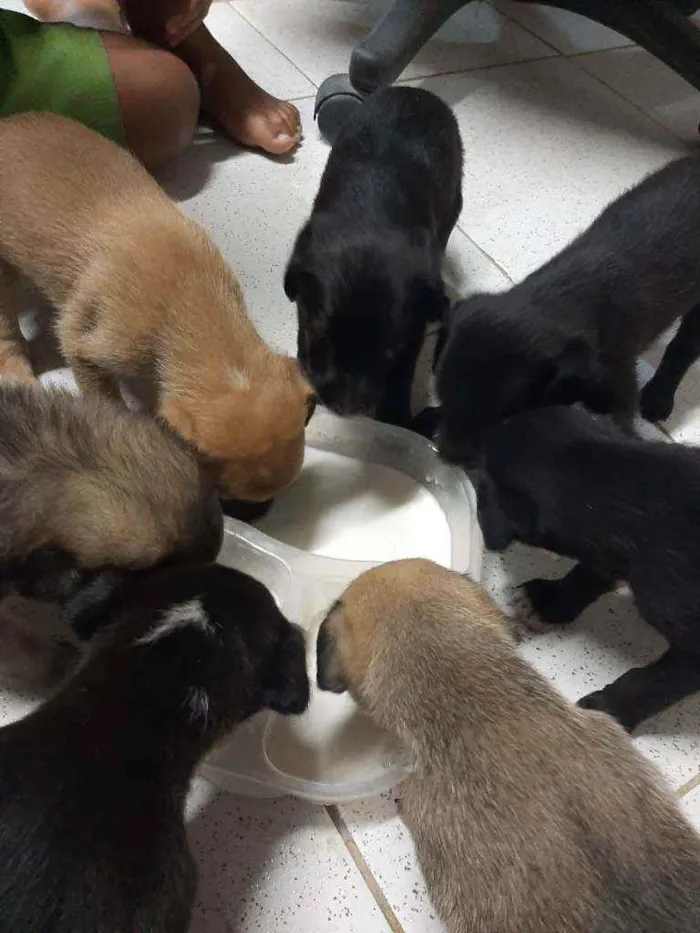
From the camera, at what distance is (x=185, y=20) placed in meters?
2.42

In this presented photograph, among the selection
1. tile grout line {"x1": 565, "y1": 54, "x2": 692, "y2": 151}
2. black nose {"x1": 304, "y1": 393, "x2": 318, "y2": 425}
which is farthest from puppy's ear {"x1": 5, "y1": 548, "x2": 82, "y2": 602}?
tile grout line {"x1": 565, "y1": 54, "x2": 692, "y2": 151}

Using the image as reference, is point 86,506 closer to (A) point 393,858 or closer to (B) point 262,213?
(A) point 393,858

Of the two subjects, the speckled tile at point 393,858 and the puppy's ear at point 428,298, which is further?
the puppy's ear at point 428,298

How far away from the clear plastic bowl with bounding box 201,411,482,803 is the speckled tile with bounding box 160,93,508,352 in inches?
13.6

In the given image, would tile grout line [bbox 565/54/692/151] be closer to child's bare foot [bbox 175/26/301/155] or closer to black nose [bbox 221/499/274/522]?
child's bare foot [bbox 175/26/301/155]

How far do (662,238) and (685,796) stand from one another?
111cm

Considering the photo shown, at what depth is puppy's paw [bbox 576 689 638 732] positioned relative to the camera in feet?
4.97

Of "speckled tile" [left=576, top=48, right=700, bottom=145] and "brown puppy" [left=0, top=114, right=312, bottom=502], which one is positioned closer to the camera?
"brown puppy" [left=0, top=114, right=312, bottom=502]

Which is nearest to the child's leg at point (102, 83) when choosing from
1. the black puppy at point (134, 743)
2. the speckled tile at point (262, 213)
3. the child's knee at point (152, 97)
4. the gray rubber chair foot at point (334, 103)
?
the child's knee at point (152, 97)

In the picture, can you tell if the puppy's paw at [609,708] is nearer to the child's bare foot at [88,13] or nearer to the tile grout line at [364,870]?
the tile grout line at [364,870]

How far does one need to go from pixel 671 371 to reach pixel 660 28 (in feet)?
4.72

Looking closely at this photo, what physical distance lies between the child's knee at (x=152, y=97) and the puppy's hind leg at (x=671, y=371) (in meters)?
1.50

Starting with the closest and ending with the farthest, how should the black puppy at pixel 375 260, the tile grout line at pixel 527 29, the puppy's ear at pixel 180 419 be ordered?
the puppy's ear at pixel 180 419
the black puppy at pixel 375 260
the tile grout line at pixel 527 29

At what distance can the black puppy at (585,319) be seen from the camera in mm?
1613
